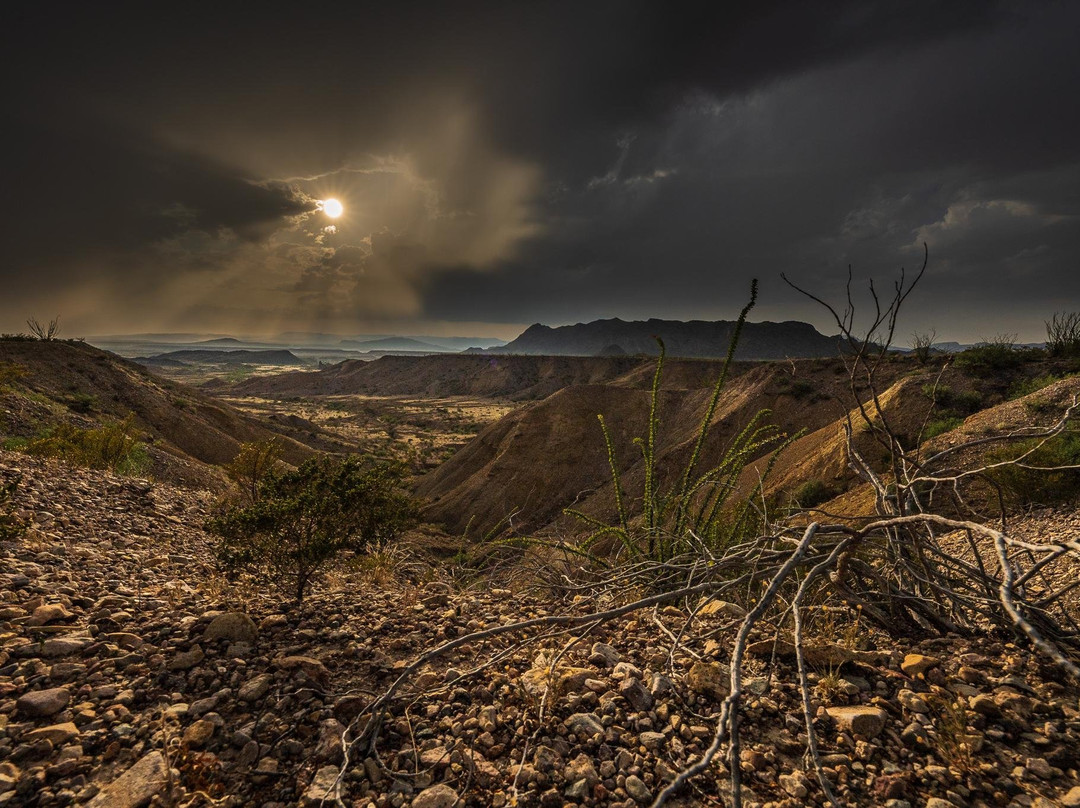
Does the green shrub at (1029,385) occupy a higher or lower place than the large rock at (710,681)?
higher

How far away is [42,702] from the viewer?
7.24ft

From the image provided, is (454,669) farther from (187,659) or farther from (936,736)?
(936,736)

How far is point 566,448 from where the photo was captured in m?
27.8

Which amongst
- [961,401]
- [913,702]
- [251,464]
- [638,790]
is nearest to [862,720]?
[913,702]

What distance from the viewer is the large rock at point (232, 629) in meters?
2.96

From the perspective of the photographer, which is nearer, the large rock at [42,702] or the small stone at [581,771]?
the small stone at [581,771]

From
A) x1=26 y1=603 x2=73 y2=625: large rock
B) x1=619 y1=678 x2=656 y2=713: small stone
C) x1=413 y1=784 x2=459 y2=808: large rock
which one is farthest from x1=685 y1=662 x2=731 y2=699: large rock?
x1=26 y1=603 x2=73 y2=625: large rock

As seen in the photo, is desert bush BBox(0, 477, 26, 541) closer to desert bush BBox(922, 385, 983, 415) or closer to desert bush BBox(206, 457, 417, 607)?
desert bush BBox(206, 457, 417, 607)

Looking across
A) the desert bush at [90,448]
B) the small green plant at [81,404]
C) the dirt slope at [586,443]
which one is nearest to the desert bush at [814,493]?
the dirt slope at [586,443]

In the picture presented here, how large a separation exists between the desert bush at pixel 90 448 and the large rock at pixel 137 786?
932cm

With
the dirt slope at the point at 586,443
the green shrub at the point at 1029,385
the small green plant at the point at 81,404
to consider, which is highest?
the green shrub at the point at 1029,385

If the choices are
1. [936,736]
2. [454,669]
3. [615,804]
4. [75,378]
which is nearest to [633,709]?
[615,804]

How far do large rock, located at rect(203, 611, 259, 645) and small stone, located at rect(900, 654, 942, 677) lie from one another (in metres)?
4.05

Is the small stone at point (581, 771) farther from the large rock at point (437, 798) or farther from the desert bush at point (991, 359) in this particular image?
the desert bush at point (991, 359)
